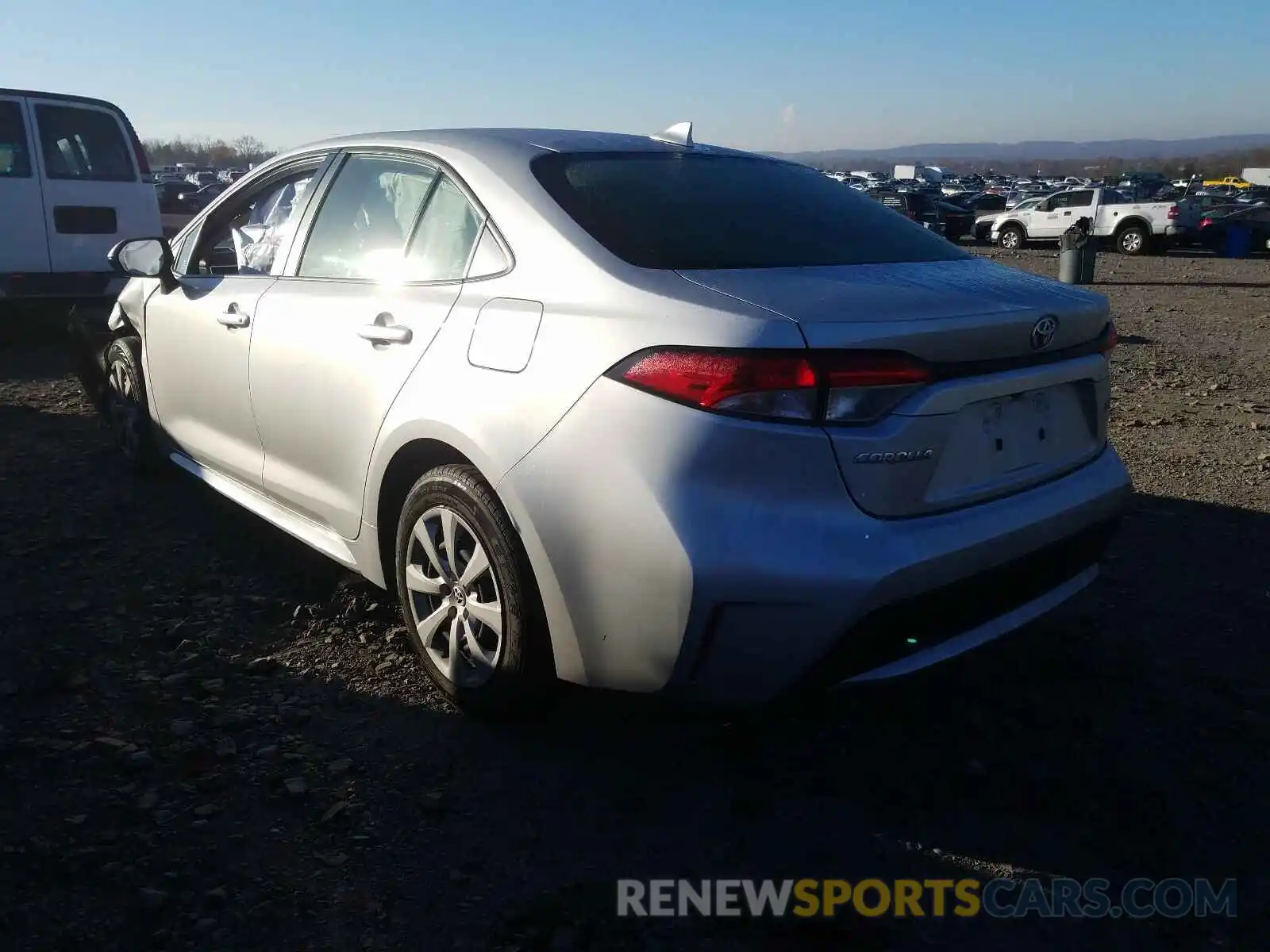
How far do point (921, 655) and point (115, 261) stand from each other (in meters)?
3.98

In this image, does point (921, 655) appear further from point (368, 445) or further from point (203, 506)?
point (203, 506)

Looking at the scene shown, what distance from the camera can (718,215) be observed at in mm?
2844

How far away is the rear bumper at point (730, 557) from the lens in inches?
84.6

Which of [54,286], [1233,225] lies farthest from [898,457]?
[1233,225]

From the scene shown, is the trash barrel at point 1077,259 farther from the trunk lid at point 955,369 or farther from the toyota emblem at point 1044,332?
the toyota emblem at point 1044,332

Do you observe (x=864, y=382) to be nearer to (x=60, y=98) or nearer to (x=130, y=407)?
(x=130, y=407)

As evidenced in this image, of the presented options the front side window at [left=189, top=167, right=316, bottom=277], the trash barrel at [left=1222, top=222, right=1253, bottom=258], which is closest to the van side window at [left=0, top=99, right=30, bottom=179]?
the front side window at [left=189, top=167, right=316, bottom=277]

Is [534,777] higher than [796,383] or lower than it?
lower

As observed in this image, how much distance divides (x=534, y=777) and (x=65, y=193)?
7.65 m

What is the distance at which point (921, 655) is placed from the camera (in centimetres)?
235

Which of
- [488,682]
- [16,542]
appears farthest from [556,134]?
[16,542]

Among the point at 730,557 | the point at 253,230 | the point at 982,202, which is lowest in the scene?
the point at 730,557

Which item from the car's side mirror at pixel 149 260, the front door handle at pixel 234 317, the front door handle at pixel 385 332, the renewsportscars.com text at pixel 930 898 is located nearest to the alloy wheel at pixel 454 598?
the front door handle at pixel 385 332

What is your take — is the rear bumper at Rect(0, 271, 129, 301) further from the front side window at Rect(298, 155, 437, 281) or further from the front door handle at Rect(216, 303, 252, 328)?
the front side window at Rect(298, 155, 437, 281)
